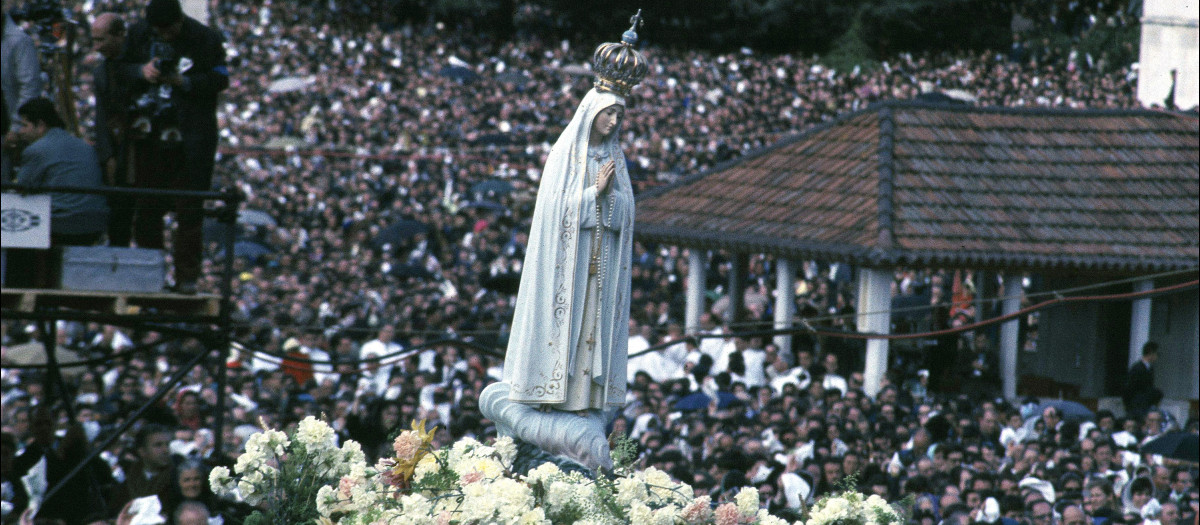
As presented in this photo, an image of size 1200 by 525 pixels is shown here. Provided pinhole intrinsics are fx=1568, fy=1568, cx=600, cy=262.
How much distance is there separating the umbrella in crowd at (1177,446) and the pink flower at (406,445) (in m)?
9.13

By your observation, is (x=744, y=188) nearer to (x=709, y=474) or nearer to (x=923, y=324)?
(x=923, y=324)

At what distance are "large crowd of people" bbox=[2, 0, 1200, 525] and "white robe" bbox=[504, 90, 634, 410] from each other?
124cm

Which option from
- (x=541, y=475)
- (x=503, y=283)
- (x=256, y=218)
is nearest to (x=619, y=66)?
(x=541, y=475)

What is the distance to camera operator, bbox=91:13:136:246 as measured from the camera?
10438mm

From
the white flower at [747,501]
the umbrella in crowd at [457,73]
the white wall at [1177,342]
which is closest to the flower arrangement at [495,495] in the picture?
the white flower at [747,501]

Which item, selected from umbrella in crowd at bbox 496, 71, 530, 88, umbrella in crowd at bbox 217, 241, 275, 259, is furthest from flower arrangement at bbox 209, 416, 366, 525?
umbrella in crowd at bbox 496, 71, 530, 88

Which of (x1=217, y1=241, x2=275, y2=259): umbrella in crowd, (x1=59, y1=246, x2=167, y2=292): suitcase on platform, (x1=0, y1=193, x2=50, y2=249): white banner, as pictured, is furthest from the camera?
(x1=217, y1=241, x2=275, y2=259): umbrella in crowd

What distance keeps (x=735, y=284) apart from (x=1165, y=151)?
6249 mm

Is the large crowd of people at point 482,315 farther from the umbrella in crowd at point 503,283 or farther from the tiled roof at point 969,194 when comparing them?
the tiled roof at point 969,194

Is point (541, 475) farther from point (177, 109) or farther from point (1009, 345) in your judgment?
point (1009, 345)

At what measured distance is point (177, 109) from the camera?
10484mm

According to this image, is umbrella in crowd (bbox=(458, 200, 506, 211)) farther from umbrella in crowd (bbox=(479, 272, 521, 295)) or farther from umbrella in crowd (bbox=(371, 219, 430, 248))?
umbrella in crowd (bbox=(479, 272, 521, 295))

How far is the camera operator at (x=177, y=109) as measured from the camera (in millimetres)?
10312

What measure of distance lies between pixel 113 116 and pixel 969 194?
38.9 feet
